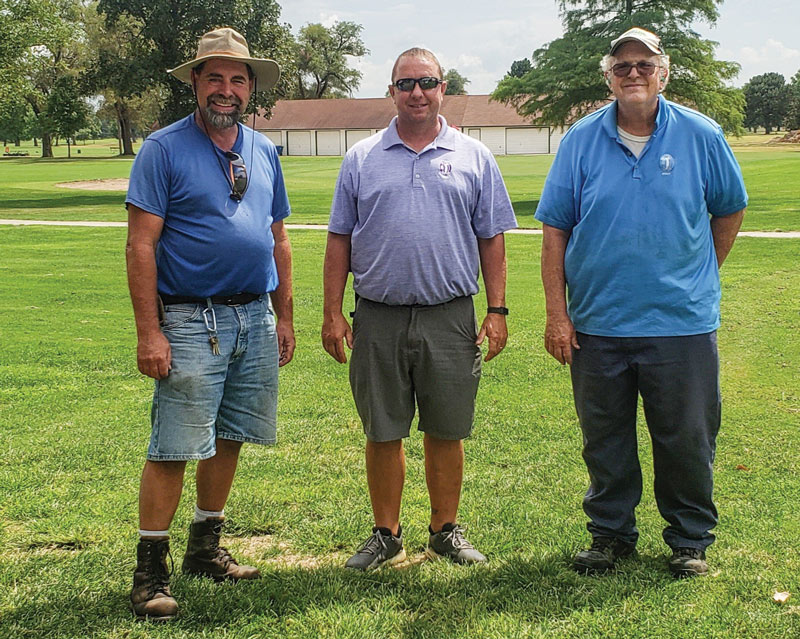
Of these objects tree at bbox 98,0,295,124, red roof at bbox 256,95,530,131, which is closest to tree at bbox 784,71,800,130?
red roof at bbox 256,95,530,131

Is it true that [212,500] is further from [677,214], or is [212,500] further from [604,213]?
[677,214]

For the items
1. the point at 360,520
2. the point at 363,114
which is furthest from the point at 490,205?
the point at 363,114

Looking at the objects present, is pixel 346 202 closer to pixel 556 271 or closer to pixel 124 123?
pixel 556 271

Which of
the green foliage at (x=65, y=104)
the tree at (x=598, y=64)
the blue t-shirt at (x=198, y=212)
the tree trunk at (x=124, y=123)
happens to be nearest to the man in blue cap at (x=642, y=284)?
the blue t-shirt at (x=198, y=212)

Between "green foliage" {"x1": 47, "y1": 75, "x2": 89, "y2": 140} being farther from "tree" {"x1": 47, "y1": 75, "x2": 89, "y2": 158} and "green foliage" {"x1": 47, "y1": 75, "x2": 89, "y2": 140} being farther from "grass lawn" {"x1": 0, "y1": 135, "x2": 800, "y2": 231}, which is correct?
"grass lawn" {"x1": 0, "y1": 135, "x2": 800, "y2": 231}

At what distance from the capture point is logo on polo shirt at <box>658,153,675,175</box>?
3426 millimetres

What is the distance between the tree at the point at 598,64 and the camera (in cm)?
2722

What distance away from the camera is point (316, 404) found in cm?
619

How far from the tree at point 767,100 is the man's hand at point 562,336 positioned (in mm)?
108130

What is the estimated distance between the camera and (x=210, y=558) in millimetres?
3605

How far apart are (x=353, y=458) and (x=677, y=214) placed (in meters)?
2.45

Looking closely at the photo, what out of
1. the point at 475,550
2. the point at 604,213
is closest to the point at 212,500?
the point at 475,550

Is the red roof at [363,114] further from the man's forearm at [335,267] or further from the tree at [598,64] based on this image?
the man's forearm at [335,267]

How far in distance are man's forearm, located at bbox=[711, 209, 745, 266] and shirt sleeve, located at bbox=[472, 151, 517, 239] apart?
852 millimetres
